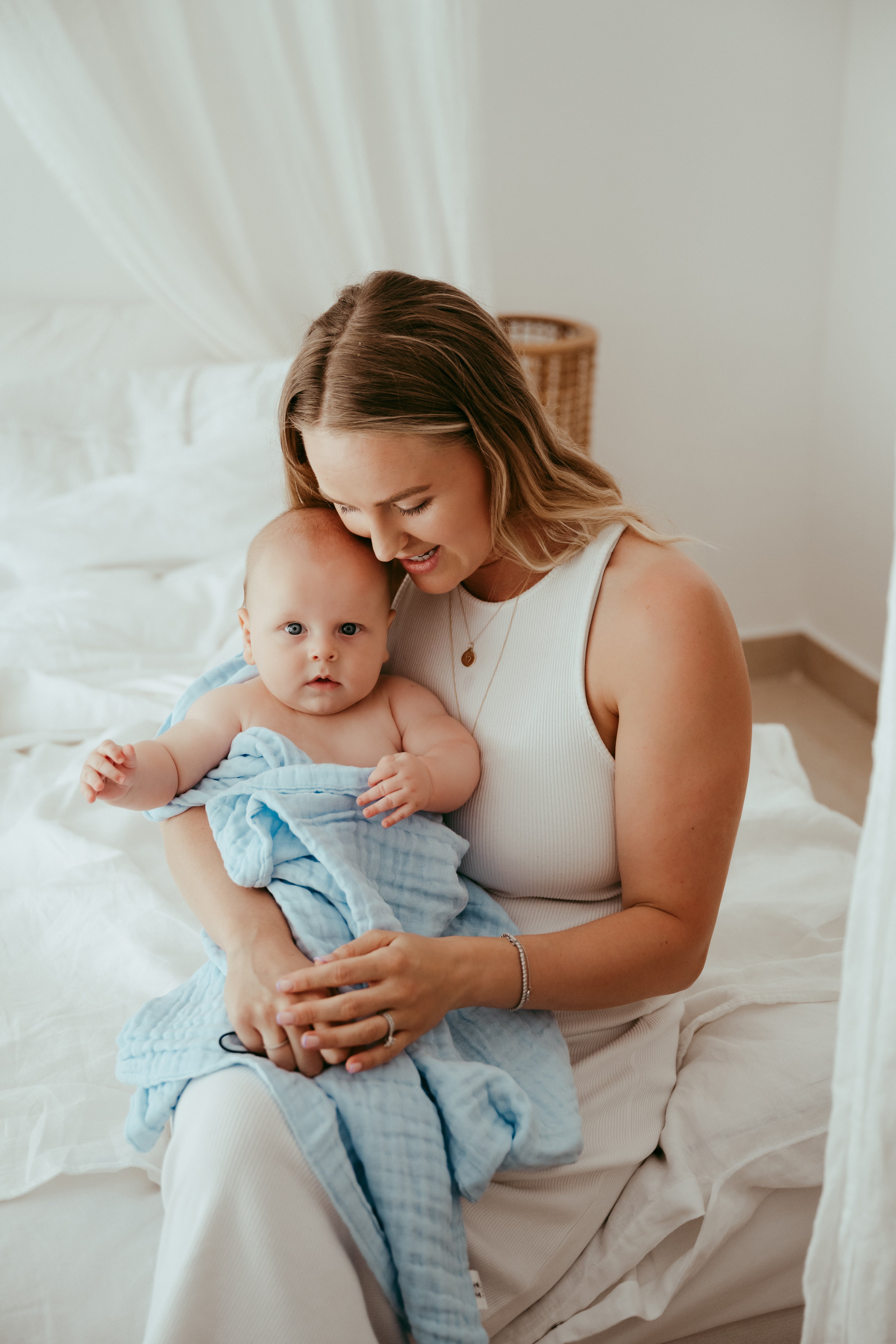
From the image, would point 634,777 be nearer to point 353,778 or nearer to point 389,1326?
point 353,778

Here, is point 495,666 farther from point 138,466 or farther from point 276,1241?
point 138,466

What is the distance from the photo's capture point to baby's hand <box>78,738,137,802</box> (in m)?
1.12

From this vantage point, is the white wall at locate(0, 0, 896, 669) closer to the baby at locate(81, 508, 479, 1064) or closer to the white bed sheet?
the baby at locate(81, 508, 479, 1064)

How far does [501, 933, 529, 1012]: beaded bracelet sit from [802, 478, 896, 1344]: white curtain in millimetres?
358

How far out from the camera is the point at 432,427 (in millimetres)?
1105

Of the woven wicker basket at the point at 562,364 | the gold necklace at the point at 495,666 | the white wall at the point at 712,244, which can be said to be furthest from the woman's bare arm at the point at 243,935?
the white wall at the point at 712,244

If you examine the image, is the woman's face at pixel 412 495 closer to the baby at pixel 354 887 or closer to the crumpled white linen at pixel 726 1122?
the baby at pixel 354 887

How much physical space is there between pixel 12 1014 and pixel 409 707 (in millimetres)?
596

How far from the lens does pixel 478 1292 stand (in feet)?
3.01

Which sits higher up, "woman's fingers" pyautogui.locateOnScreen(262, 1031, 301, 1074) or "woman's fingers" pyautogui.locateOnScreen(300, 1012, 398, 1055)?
"woman's fingers" pyautogui.locateOnScreen(300, 1012, 398, 1055)

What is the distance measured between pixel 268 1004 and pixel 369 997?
3.9 inches

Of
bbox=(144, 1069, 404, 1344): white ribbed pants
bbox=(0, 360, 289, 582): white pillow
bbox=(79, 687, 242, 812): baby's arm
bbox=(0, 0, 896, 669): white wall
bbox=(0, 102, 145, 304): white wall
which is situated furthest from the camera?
bbox=(0, 0, 896, 669): white wall

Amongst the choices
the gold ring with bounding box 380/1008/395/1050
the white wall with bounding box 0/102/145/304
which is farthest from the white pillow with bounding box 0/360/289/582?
the gold ring with bounding box 380/1008/395/1050

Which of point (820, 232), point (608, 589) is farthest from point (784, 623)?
point (608, 589)
